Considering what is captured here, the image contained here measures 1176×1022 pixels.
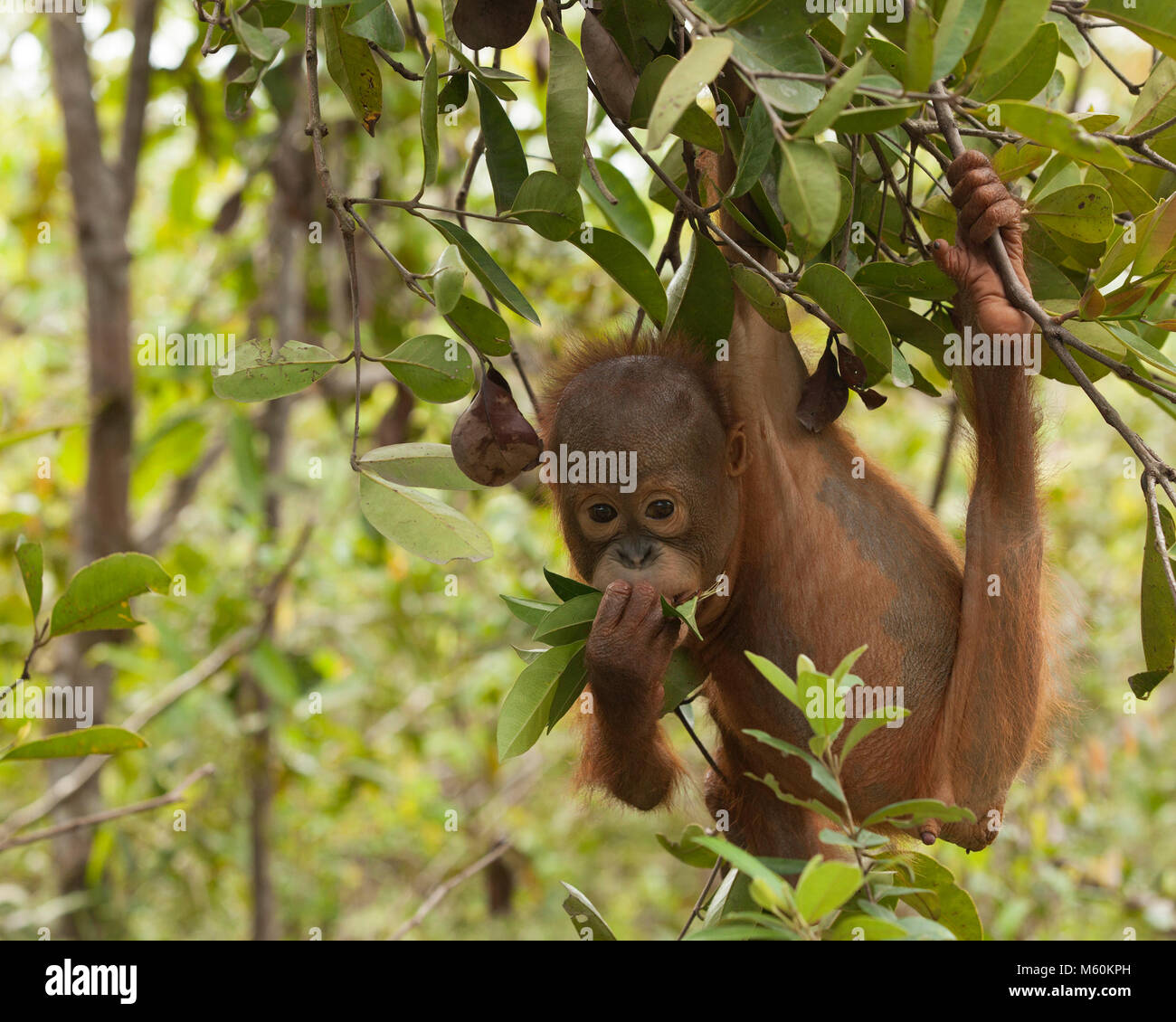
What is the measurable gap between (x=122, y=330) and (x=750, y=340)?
3.07 metres

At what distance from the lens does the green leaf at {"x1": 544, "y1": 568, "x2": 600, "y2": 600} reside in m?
2.00

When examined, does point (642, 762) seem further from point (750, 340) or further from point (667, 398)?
point (750, 340)

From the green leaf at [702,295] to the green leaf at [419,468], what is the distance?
48cm

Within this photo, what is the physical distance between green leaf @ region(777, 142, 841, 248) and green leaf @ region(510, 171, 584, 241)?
0.45 m

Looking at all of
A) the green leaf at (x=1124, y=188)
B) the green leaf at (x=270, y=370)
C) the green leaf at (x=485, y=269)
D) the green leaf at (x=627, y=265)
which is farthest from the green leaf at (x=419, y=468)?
the green leaf at (x=1124, y=188)

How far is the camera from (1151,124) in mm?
1880

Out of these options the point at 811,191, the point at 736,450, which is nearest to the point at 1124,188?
the point at 811,191

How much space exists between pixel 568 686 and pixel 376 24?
1.14 metres

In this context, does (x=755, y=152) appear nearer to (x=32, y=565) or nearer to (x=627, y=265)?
(x=627, y=265)

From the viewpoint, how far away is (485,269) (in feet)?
5.86

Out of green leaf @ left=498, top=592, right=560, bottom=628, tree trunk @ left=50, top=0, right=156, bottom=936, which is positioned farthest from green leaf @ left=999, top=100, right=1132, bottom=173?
tree trunk @ left=50, top=0, right=156, bottom=936

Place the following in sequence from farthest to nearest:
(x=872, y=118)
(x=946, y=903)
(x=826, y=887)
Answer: (x=946, y=903)
(x=872, y=118)
(x=826, y=887)

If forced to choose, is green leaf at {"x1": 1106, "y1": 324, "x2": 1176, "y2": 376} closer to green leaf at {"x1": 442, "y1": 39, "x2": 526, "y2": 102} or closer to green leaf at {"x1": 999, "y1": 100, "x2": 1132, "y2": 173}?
green leaf at {"x1": 999, "y1": 100, "x2": 1132, "y2": 173}

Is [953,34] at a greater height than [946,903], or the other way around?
[953,34]
